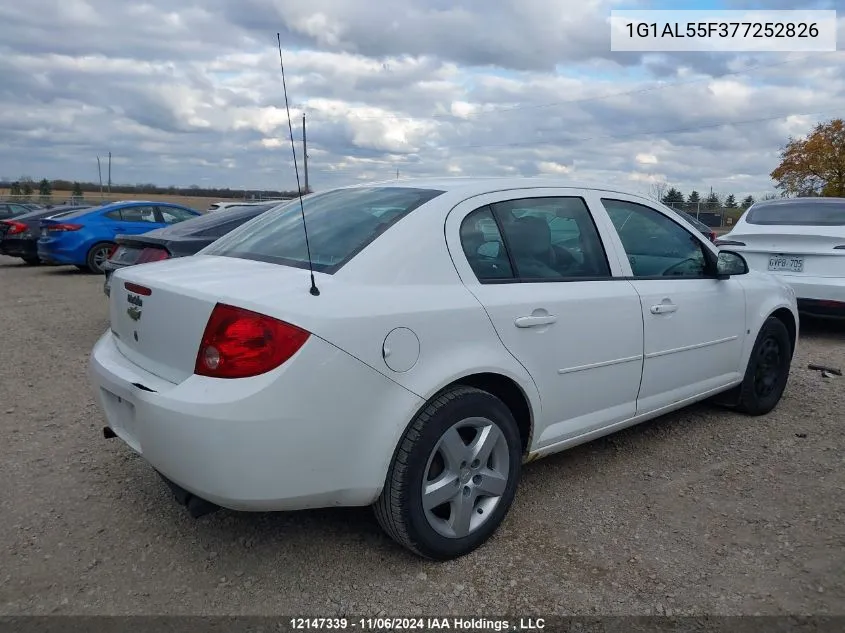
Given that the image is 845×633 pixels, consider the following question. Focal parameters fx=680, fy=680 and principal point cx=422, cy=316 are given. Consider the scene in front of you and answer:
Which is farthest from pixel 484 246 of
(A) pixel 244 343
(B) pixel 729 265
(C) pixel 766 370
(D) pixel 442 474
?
(C) pixel 766 370

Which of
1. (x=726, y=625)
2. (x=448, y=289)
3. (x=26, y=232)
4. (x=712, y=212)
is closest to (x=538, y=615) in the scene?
(x=726, y=625)

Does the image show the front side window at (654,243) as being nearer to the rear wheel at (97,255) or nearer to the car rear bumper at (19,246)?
the rear wheel at (97,255)

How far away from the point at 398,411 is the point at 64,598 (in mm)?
1431

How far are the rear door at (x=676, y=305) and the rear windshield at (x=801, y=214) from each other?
383 cm

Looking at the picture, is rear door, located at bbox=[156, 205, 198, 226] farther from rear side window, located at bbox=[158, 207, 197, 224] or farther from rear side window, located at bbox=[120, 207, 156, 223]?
rear side window, located at bbox=[120, 207, 156, 223]

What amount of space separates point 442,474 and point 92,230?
11.9 m

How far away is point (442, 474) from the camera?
2768 mm

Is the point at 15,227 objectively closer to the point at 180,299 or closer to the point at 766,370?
the point at 180,299

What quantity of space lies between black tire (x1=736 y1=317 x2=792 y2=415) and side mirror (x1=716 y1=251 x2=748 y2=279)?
586 millimetres

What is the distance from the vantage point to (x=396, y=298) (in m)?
2.57

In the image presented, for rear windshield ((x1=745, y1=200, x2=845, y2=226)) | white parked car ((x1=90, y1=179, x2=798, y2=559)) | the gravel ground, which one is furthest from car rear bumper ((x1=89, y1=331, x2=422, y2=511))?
rear windshield ((x1=745, y1=200, x2=845, y2=226))

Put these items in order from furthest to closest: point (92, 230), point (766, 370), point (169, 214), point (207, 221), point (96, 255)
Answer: point (169, 214)
point (96, 255)
point (92, 230)
point (207, 221)
point (766, 370)

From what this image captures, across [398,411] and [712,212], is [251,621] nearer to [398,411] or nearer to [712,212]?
[398,411]

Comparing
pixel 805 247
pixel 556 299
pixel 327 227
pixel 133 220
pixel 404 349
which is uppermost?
pixel 133 220
